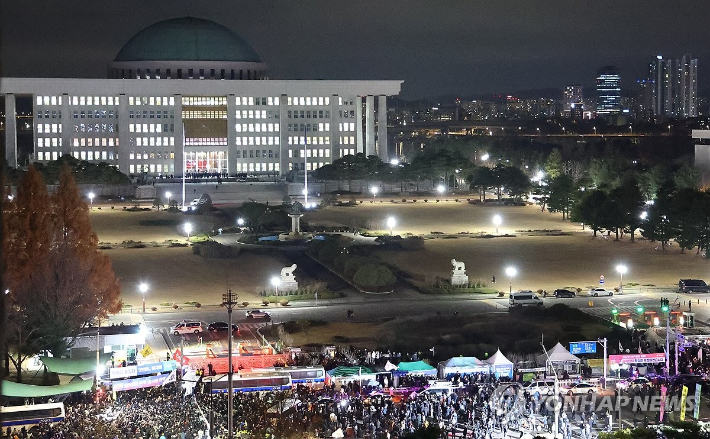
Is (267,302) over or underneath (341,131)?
underneath

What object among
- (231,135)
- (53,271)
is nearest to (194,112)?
(231,135)

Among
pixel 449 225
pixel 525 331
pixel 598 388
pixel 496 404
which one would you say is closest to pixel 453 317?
pixel 525 331

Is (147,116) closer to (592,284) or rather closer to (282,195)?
(282,195)

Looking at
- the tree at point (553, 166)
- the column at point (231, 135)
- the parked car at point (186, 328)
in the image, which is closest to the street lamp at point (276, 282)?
the parked car at point (186, 328)

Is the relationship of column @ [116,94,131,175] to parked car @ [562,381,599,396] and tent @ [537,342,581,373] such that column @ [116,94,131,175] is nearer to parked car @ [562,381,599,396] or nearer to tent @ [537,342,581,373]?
tent @ [537,342,581,373]

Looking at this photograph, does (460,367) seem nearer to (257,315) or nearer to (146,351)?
(146,351)

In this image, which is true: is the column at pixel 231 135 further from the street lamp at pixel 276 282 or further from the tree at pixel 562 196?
the street lamp at pixel 276 282
